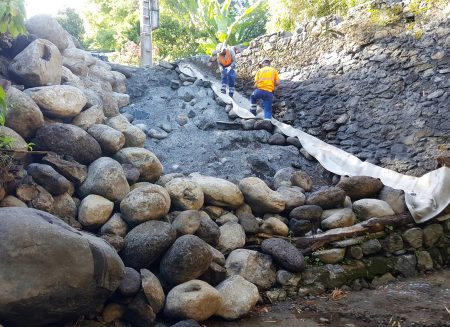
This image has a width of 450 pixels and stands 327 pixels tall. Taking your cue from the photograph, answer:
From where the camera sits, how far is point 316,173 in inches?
248

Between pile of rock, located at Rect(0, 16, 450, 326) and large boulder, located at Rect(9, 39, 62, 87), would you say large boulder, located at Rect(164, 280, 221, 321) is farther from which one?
large boulder, located at Rect(9, 39, 62, 87)

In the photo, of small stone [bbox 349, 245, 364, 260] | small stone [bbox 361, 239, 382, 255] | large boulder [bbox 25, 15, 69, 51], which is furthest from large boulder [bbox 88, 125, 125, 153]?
small stone [bbox 361, 239, 382, 255]

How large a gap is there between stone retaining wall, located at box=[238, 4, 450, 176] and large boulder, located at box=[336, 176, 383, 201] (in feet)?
3.24

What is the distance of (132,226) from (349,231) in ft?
7.54

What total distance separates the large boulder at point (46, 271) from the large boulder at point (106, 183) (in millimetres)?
1012


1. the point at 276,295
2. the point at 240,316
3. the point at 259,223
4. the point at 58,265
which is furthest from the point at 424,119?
the point at 58,265

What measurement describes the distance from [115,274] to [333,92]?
564 centimetres

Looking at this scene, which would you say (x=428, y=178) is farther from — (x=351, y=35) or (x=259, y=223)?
(x=351, y=35)

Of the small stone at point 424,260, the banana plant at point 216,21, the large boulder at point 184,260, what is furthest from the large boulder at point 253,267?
the banana plant at point 216,21

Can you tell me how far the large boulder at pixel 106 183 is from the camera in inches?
159

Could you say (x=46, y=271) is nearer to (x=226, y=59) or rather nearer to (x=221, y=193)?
(x=221, y=193)

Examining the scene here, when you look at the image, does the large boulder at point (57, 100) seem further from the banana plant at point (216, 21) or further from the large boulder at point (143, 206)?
the banana plant at point (216, 21)

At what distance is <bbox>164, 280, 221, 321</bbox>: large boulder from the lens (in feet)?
10.8

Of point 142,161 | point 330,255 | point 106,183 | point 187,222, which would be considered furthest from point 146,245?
point 330,255
